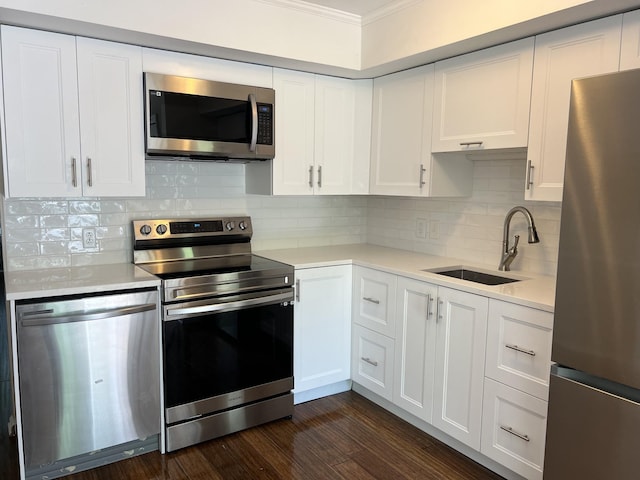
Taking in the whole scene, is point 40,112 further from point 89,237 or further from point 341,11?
point 341,11

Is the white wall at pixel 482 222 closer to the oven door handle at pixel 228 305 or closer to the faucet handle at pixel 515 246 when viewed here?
the faucet handle at pixel 515 246

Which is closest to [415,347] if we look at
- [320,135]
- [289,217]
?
[289,217]

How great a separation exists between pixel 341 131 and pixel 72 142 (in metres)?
1.68

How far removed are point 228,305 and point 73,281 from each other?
769mm

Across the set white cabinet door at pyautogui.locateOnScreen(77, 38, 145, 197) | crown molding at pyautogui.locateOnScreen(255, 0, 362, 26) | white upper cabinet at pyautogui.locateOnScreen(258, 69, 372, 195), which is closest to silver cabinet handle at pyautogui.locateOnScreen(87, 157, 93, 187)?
white cabinet door at pyautogui.locateOnScreen(77, 38, 145, 197)

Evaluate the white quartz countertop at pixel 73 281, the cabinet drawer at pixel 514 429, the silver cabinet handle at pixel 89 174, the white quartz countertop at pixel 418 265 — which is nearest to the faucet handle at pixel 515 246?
the white quartz countertop at pixel 418 265

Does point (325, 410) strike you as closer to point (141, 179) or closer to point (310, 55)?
point (141, 179)

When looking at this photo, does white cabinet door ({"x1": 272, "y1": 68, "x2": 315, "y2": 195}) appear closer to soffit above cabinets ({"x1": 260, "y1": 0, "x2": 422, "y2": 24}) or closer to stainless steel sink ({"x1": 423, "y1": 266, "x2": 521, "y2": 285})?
soffit above cabinets ({"x1": 260, "y1": 0, "x2": 422, "y2": 24})

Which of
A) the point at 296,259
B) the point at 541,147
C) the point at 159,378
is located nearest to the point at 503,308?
the point at 541,147

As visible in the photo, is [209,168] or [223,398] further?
[209,168]

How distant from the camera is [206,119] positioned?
269 cm

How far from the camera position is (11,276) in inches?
95.7

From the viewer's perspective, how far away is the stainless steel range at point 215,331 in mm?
2465

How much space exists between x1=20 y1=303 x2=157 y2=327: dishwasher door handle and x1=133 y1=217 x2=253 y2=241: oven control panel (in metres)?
0.62
